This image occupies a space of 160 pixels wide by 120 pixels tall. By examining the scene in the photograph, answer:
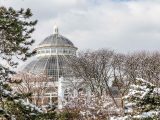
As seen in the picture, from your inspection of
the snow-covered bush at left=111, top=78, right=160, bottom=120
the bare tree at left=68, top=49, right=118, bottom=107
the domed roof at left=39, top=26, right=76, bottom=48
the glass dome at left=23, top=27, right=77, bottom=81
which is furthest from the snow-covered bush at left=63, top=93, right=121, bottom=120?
the domed roof at left=39, top=26, right=76, bottom=48

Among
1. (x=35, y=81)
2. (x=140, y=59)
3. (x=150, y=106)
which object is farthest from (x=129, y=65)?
(x=150, y=106)

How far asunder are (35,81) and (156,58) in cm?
1658

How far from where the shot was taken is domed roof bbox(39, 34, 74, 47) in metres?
109

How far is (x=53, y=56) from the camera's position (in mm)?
106250

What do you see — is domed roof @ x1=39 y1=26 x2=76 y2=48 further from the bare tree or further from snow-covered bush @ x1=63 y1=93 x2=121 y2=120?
snow-covered bush @ x1=63 y1=93 x2=121 y2=120

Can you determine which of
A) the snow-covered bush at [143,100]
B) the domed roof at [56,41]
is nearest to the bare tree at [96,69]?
the domed roof at [56,41]

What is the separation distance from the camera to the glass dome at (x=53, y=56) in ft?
326

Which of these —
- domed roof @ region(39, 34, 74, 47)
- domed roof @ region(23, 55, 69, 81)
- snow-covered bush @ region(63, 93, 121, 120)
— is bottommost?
snow-covered bush @ region(63, 93, 121, 120)

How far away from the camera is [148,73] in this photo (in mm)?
62750

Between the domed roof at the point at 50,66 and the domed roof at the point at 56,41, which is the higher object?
the domed roof at the point at 56,41

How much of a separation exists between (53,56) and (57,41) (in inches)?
200

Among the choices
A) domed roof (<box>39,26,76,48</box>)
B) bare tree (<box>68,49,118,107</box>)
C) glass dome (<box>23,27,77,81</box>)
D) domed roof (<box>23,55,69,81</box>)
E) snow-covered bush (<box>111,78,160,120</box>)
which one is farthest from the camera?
domed roof (<box>39,26,76,48</box>)

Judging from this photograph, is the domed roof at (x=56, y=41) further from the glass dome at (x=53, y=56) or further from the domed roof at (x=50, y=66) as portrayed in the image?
the domed roof at (x=50, y=66)

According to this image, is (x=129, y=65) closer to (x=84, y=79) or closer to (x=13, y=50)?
(x=84, y=79)
